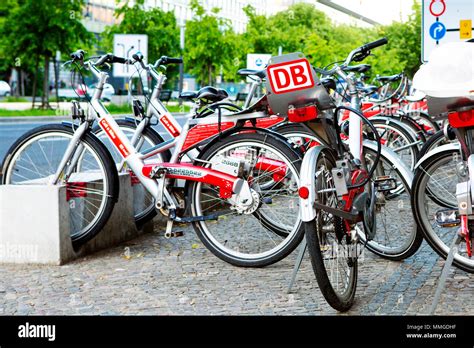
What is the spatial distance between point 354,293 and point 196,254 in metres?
1.71

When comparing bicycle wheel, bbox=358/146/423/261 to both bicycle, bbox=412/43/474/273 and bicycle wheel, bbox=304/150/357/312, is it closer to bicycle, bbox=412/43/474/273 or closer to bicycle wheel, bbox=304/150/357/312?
bicycle, bbox=412/43/474/273

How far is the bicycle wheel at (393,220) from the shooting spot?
5.90 meters

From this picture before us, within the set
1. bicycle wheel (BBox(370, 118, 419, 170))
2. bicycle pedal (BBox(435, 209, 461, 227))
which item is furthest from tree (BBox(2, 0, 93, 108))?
bicycle pedal (BBox(435, 209, 461, 227))

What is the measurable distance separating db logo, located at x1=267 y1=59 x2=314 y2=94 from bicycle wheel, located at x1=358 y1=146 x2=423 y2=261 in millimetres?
1205

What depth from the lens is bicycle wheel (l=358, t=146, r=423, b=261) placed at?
590 cm

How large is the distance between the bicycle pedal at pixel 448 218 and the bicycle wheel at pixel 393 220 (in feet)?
1.84

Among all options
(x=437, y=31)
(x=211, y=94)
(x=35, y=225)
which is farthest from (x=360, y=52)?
(x=437, y=31)

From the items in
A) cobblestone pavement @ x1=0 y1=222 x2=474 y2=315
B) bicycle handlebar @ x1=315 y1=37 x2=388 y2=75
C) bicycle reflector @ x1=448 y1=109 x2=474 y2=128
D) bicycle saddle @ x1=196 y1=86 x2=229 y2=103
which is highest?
bicycle handlebar @ x1=315 y1=37 x2=388 y2=75

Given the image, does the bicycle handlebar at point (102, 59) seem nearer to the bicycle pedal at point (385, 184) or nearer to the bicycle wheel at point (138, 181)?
the bicycle wheel at point (138, 181)

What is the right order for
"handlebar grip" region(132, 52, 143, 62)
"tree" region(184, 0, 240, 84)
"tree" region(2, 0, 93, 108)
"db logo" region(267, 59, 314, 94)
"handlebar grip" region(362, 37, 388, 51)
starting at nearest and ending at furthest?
"db logo" region(267, 59, 314, 94) < "handlebar grip" region(362, 37, 388, 51) < "handlebar grip" region(132, 52, 143, 62) < "tree" region(2, 0, 93, 108) < "tree" region(184, 0, 240, 84)

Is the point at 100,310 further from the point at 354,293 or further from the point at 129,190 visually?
the point at 129,190

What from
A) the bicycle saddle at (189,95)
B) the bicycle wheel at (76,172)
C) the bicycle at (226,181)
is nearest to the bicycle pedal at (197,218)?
the bicycle at (226,181)

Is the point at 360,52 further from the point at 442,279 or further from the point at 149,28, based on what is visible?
the point at 149,28
